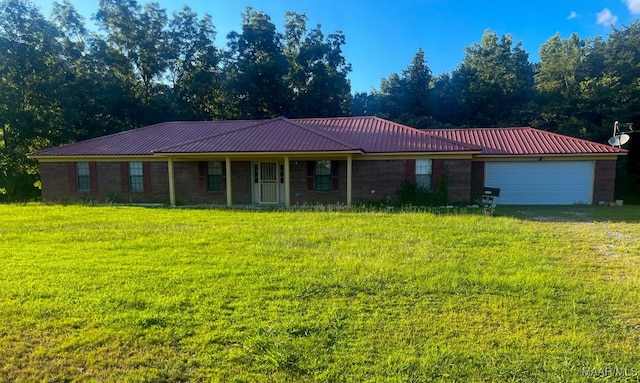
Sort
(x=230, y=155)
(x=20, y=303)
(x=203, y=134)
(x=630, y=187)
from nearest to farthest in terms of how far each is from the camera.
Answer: (x=20, y=303), (x=230, y=155), (x=203, y=134), (x=630, y=187)

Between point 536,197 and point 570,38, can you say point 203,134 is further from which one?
point 570,38

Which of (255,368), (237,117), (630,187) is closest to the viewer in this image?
(255,368)

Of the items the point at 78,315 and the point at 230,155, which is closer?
the point at 78,315

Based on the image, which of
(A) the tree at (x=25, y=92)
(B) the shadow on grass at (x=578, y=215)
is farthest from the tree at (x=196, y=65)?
(B) the shadow on grass at (x=578, y=215)

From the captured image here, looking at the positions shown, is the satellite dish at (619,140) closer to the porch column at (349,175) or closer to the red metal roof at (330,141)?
the red metal roof at (330,141)

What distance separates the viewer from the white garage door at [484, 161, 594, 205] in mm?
15492

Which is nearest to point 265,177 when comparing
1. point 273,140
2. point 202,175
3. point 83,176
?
point 273,140

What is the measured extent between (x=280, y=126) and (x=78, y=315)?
45.0 feet

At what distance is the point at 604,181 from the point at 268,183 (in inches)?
567

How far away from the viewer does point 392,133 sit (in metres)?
16.8

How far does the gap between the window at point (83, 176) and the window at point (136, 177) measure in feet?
6.95

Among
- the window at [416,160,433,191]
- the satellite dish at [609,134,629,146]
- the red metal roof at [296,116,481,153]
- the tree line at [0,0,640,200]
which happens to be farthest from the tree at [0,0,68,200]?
the satellite dish at [609,134,629,146]

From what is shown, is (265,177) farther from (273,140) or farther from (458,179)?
(458,179)

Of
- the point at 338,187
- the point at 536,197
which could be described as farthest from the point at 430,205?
the point at 536,197
